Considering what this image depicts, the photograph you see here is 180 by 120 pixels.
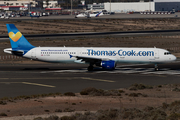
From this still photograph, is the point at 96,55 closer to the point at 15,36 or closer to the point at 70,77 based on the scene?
the point at 70,77

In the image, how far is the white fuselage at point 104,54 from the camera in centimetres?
5428

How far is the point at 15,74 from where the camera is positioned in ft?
169

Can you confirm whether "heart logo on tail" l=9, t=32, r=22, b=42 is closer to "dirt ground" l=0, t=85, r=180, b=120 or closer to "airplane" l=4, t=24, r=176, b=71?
"airplane" l=4, t=24, r=176, b=71

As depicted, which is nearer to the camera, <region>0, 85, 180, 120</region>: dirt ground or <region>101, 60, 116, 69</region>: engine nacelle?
<region>0, 85, 180, 120</region>: dirt ground

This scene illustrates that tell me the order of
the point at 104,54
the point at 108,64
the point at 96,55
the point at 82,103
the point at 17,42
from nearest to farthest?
the point at 82,103, the point at 108,64, the point at 104,54, the point at 96,55, the point at 17,42

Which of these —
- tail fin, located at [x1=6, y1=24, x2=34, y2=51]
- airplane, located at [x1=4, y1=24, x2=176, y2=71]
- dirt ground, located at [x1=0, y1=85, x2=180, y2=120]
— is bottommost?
dirt ground, located at [x1=0, y1=85, x2=180, y2=120]

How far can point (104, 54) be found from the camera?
179 feet

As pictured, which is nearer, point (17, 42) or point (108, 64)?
point (108, 64)

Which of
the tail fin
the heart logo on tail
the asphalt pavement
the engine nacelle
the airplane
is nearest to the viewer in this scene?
the asphalt pavement

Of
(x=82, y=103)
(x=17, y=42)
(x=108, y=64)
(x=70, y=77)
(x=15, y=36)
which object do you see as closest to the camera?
(x=82, y=103)

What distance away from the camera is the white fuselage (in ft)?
178

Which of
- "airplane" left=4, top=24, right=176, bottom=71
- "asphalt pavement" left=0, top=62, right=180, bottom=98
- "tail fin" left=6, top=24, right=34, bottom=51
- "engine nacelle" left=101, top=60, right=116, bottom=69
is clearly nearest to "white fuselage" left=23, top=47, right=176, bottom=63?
"airplane" left=4, top=24, right=176, bottom=71

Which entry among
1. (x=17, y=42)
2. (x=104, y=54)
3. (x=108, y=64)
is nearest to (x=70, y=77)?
(x=108, y=64)

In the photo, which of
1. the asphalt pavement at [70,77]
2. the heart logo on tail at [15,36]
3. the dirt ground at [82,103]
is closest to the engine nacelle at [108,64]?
the asphalt pavement at [70,77]
